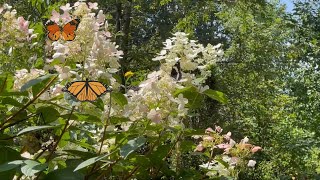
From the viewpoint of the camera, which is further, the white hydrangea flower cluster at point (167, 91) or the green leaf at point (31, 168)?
the white hydrangea flower cluster at point (167, 91)

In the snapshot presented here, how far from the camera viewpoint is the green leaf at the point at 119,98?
112cm

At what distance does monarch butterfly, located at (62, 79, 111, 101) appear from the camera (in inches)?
40.5

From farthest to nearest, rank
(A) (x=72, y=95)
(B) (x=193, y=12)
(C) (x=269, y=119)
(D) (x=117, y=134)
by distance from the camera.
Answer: (C) (x=269, y=119), (B) (x=193, y=12), (D) (x=117, y=134), (A) (x=72, y=95)

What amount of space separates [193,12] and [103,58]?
A: 4.69m

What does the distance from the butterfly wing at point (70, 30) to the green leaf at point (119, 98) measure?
0.16 m

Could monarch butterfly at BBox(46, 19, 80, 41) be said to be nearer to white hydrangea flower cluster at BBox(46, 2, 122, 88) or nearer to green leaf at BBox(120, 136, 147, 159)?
white hydrangea flower cluster at BBox(46, 2, 122, 88)

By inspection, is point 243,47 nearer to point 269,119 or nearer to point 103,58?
point 269,119

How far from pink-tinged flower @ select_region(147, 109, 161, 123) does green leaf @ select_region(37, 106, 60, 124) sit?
0.74ft

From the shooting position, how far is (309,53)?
5000mm

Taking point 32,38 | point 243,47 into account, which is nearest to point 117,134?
point 32,38

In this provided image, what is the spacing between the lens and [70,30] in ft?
3.76

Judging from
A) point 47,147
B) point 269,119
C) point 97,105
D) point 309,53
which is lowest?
point 269,119

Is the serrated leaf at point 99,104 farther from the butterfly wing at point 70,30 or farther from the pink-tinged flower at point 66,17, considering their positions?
the pink-tinged flower at point 66,17

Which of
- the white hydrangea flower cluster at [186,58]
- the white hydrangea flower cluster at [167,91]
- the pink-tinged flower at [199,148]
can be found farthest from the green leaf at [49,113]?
the pink-tinged flower at [199,148]
